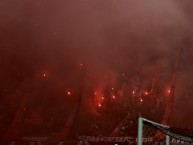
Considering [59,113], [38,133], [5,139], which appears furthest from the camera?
[59,113]

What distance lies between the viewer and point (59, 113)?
21.4 m

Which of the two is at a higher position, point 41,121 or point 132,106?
point 132,106

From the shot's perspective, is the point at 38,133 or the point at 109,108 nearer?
the point at 38,133

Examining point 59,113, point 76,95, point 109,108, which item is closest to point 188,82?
point 109,108

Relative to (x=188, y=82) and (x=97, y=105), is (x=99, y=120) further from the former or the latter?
(x=188, y=82)

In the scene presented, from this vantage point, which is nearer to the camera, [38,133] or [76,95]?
[38,133]

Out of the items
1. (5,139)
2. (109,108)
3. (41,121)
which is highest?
(109,108)

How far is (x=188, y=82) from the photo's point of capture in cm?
2194

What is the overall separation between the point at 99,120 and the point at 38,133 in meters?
4.70

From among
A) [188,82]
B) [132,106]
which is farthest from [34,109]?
[188,82]

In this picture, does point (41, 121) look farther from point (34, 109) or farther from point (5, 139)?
point (5, 139)

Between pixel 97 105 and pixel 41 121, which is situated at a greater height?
pixel 97 105

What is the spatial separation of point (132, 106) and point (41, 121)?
7012mm

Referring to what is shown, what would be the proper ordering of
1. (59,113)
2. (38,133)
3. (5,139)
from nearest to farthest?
(5,139), (38,133), (59,113)
